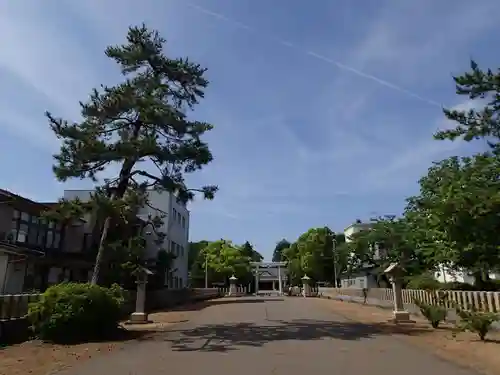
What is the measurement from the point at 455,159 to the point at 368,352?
21996 mm

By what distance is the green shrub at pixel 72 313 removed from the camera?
12359 mm

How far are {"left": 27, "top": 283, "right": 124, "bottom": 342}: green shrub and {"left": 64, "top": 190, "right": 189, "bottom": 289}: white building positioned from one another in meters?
22.0

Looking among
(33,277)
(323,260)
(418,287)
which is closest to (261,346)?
(418,287)

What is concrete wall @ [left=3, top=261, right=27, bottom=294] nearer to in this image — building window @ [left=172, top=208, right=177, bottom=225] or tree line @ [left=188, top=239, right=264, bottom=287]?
building window @ [left=172, top=208, right=177, bottom=225]

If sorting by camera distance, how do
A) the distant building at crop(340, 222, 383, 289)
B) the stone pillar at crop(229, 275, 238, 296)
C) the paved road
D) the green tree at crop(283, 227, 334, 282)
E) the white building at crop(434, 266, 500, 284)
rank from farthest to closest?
the green tree at crop(283, 227, 334, 282), the stone pillar at crop(229, 275, 238, 296), the distant building at crop(340, 222, 383, 289), the white building at crop(434, 266, 500, 284), the paved road

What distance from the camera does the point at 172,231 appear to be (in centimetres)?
4309

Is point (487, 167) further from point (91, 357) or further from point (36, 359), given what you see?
point (36, 359)

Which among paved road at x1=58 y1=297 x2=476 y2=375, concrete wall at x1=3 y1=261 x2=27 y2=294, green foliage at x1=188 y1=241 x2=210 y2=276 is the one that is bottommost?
paved road at x1=58 y1=297 x2=476 y2=375

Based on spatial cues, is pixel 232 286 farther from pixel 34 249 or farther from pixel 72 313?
pixel 72 313

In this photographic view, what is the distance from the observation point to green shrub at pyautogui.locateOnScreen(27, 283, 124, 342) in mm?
12359

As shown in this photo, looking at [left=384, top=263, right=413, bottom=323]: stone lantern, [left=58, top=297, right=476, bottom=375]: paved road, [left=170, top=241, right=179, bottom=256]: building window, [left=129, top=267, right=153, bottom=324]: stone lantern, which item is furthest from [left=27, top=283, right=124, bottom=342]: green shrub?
[left=170, top=241, right=179, bottom=256]: building window

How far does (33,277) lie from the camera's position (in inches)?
994

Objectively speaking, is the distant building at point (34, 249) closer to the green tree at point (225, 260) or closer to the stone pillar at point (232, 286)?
the stone pillar at point (232, 286)

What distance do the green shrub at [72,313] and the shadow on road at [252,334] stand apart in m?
1.73
